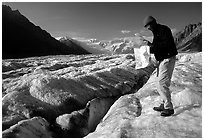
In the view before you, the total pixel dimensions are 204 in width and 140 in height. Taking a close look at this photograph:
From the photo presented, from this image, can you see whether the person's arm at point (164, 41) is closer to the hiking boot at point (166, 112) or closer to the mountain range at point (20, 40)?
the hiking boot at point (166, 112)

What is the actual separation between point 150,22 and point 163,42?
0.65m

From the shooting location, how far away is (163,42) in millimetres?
6109

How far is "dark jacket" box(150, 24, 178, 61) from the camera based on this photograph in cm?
611

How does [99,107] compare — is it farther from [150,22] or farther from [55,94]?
[150,22]

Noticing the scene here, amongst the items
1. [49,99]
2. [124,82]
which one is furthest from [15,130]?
[124,82]

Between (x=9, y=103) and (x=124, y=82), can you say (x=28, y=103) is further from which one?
(x=124, y=82)

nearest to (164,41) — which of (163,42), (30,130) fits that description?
(163,42)

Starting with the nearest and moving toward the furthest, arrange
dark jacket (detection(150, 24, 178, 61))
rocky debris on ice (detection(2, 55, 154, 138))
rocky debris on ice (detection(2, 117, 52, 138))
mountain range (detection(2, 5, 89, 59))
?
dark jacket (detection(150, 24, 178, 61)), rocky debris on ice (detection(2, 117, 52, 138)), rocky debris on ice (detection(2, 55, 154, 138)), mountain range (detection(2, 5, 89, 59))

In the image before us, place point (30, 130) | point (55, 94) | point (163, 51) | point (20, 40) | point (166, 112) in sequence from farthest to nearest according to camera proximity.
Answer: point (20, 40) < point (55, 94) < point (30, 130) < point (166, 112) < point (163, 51)

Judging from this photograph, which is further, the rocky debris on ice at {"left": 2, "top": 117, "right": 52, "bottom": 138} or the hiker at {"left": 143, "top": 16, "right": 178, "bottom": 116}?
the rocky debris on ice at {"left": 2, "top": 117, "right": 52, "bottom": 138}

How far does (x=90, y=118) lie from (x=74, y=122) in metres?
0.98

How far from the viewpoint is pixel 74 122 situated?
8.05 metres

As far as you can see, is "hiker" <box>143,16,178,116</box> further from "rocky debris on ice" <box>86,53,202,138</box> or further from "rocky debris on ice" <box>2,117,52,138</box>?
"rocky debris on ice" <box>2,117,52,138</box>

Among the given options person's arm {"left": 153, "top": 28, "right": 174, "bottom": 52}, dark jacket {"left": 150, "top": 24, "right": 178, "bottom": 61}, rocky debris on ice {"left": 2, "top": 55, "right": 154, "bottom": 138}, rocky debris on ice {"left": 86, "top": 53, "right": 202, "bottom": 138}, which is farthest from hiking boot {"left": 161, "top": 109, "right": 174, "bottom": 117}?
rocky debris on ice {"left": 2, "top": 55, "right": 154, "bottom": 138}
